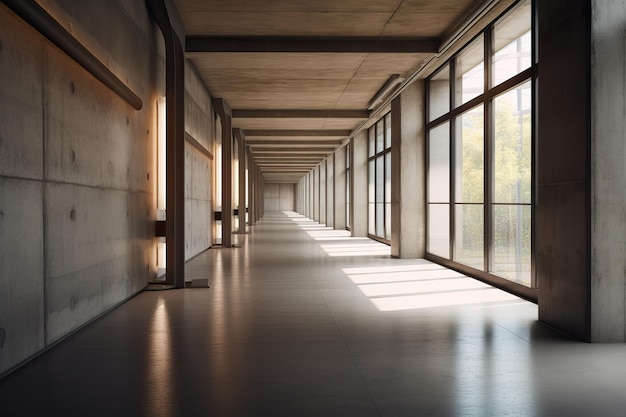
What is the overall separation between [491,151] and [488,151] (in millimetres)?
55

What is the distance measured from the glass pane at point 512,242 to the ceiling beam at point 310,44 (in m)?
3.50

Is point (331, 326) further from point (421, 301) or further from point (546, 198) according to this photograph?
point (546, 198)

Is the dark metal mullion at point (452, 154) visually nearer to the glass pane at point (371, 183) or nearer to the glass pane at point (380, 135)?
the glass pane at point (380, 135)

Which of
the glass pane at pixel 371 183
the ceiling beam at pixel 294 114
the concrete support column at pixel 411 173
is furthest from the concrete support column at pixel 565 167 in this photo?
the glass pane at pixel 371 183

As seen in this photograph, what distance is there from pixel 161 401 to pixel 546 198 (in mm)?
4912

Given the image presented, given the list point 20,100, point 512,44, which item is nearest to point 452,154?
point 512,44

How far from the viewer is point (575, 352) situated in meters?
5.92

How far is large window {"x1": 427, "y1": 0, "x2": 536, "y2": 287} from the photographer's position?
9.62 meters

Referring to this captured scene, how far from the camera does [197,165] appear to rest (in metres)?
15.9

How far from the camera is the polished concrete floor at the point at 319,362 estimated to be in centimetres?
432

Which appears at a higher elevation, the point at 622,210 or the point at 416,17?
the point at 416,17

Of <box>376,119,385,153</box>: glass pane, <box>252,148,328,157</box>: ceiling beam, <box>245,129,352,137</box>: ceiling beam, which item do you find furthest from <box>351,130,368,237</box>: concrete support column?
<box>252,148,328,157</box>: ceiling beam

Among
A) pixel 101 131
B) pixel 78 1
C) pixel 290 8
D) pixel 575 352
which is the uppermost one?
pixel 290 8

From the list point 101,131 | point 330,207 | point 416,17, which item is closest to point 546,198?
point 416,17
